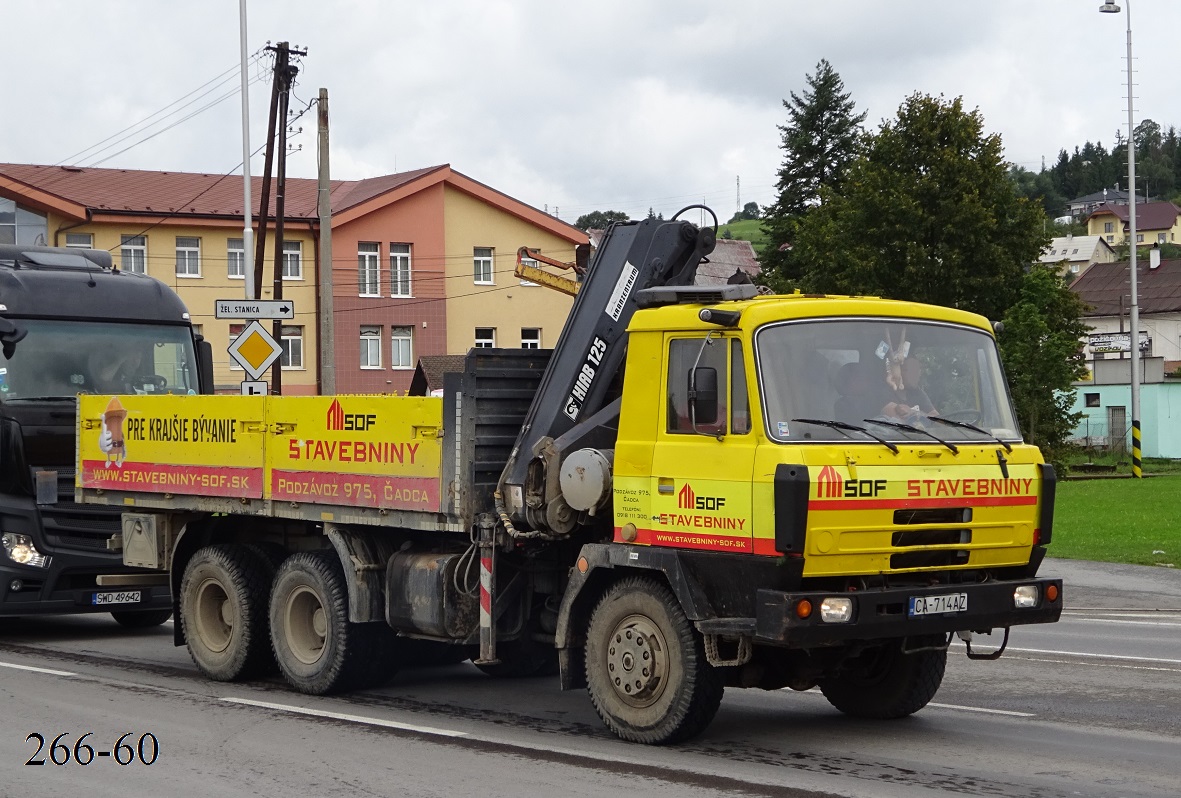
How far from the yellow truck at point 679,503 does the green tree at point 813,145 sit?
5836 cm

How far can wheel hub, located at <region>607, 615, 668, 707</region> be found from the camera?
28.1ft

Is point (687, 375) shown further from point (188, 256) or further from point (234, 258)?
point (234, 258)

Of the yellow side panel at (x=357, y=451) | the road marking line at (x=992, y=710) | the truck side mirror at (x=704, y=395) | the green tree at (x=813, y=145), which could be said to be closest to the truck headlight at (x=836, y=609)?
the truck side mirror at (x=704, y=395)

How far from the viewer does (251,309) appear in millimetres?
21484

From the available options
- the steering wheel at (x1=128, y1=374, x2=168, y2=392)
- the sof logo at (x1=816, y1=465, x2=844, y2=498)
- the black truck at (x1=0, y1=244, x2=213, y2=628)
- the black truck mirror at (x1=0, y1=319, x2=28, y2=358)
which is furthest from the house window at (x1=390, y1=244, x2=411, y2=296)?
the sof logo at (x1=816, y1=465, x2=844, y2=498)

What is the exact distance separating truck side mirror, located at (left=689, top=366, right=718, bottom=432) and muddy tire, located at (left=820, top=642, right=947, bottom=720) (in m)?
2.04

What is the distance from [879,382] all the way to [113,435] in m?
7.10

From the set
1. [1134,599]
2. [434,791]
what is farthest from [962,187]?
[434,791]

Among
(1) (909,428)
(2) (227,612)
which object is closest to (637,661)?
(1) (909,428)

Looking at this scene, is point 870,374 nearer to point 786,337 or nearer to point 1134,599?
point 786,337

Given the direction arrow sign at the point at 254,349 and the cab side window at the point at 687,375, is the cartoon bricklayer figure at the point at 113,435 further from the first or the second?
the direction arrow sign at the point at 254,349

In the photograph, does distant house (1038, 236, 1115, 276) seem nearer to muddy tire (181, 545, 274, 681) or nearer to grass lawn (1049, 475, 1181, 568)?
grass lawn (1049, 475, 1181, 568)

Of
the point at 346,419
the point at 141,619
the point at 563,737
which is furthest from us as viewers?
the point at 141,619

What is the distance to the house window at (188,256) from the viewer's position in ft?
181
